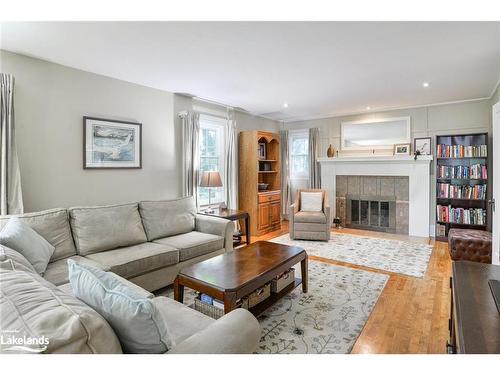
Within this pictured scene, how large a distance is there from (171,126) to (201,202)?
139 cm

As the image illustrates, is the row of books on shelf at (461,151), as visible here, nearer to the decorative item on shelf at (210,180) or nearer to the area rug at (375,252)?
the area rug at (375,252)

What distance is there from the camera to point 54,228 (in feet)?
8.45

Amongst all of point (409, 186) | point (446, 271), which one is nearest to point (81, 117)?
point (446, 271)

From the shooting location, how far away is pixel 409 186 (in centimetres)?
534

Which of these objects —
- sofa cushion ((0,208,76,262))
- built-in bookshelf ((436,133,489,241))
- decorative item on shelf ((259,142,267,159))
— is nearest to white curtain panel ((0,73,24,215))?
sofa cushion ((0,208,76,262))

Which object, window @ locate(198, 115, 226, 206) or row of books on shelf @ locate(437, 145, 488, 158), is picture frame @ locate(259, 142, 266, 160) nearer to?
window @ locate(198, 115, 226, 206)

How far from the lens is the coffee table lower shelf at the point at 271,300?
2.28 metres

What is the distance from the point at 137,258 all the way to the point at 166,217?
0.88 metres

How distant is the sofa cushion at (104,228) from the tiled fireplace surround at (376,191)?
433cm

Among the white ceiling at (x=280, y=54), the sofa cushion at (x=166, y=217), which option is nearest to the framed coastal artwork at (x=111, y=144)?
the white ceiling at (x=280, y=54)

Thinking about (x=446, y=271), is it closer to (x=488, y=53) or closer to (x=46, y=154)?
(x=488, y=53)

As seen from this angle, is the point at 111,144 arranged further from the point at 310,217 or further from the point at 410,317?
the point at 410,317

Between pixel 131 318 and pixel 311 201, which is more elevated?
pixel 311 201

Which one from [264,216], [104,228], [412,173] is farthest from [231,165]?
[412,173]
